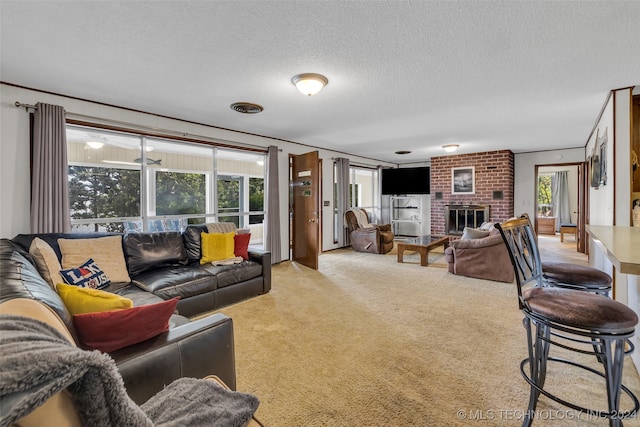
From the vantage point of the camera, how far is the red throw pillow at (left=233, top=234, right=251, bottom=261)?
149 inches

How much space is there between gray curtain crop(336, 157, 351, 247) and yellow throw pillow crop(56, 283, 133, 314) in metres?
5.66

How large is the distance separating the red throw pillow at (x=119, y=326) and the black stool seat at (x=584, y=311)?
5.79 feet

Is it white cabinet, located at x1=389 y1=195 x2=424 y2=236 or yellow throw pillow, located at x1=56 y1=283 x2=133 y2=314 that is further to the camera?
white cabinet, located at x1=389 y1=195 x2=424 y2=236

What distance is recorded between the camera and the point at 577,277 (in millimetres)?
1866

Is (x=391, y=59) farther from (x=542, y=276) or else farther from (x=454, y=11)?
(x=542, y=276)

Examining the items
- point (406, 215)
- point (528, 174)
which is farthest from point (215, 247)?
point (528, 174)

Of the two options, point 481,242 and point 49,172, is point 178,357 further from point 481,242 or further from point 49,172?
point 481,242

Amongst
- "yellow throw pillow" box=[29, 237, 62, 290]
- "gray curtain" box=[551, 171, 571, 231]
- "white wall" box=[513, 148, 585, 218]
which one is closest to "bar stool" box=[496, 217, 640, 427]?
"yellow throw pillow" box=[29, 237, 62, 290]

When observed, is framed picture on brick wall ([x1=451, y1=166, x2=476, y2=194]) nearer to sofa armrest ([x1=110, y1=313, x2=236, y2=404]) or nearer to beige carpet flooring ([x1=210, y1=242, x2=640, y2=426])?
beige carpet flooring ([x1=210, y1=242, x2=640, y2=426])

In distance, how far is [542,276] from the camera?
194 centimetres

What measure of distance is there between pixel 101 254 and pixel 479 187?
7301 millimetres

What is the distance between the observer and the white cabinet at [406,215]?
8562 mm

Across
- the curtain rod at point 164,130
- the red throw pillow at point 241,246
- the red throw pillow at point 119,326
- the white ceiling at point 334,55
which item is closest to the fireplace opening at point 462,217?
the white ceiling at point 334,55

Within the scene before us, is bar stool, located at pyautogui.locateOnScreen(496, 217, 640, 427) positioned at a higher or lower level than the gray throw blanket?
lower
